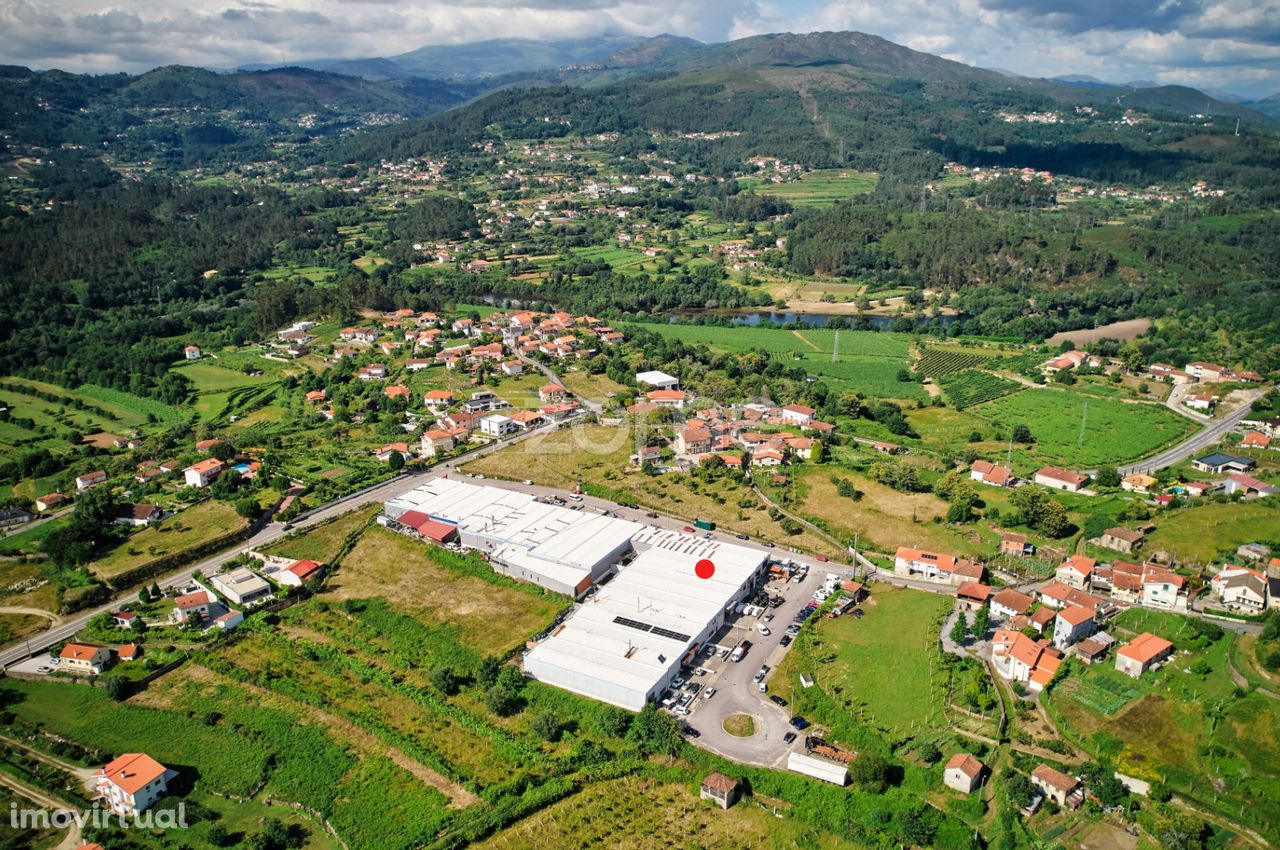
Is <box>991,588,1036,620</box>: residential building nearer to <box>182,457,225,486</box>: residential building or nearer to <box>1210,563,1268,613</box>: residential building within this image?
<box>1210,563,1268,613</box>: residential building

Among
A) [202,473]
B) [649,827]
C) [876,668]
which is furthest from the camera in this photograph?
[202,473]

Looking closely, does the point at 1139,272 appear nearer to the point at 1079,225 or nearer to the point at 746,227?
the point at 1079,225

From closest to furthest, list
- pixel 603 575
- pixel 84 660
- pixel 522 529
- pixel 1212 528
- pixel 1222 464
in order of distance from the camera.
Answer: pixel 84 660 < pixel 603 575 < pixel 1212 528 < pixel 522 529 < pixel 1222 464

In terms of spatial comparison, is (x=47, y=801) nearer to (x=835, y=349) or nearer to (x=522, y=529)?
(x=522, y=529)

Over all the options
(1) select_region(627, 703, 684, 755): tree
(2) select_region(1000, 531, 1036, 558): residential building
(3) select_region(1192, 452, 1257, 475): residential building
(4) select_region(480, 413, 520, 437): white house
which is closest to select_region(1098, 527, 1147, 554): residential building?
(2) select_region(1000, 531, 1036, 558): residential building

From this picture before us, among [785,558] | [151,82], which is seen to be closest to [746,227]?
[785,558]

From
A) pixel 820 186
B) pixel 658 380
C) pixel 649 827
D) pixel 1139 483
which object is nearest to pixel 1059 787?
pixel 649 827
